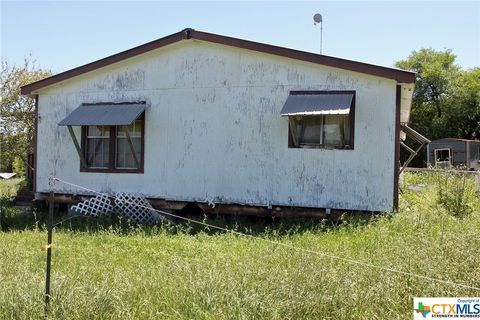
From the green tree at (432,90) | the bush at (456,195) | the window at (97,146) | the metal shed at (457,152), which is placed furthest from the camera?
the green tree at (432,90)

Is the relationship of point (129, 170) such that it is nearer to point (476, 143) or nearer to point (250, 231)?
point (250, 231)

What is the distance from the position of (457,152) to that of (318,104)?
21844mm

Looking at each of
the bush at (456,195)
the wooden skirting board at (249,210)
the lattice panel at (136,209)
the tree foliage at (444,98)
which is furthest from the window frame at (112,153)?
the tree foliage at (444,98)

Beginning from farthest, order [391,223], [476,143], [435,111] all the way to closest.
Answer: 1. [435,111]
2. [476,143]
3. [391,223]

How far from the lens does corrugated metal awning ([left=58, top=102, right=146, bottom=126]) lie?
34.4ft

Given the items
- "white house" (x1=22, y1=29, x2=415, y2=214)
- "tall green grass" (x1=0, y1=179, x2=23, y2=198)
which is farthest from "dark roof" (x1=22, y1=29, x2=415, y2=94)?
"tall green grass" (x1=0, y1=179, x2=23, y2=198)

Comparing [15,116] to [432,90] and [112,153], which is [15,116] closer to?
[112,153]

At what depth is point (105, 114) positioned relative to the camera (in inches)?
427

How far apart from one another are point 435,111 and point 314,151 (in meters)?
32.6

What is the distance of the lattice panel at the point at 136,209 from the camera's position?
1057 centimetres

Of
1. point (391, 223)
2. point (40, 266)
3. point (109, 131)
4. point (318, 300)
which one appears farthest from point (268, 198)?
point (318, 300)

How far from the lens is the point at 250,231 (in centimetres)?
868

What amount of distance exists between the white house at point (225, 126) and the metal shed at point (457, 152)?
19.2 metres

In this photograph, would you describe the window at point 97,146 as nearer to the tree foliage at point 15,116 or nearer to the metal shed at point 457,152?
the tree foliage at point 15,116
